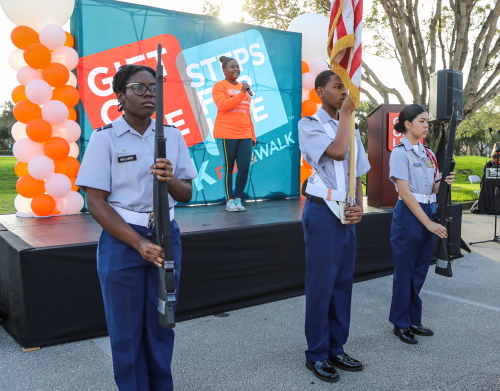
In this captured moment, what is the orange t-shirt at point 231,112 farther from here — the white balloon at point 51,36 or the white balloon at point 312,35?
the white balloon at point 312,35

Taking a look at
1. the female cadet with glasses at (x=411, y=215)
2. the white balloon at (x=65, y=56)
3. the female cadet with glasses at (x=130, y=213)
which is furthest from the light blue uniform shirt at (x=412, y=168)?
the white balloon at (x=65, y=56)

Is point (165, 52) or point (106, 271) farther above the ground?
point (165, 52)

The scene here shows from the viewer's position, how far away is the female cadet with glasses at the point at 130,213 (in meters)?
1.94

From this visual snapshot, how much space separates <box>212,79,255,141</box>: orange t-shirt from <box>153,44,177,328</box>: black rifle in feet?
12.3

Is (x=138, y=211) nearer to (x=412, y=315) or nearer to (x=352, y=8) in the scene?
(x=352, y=8)

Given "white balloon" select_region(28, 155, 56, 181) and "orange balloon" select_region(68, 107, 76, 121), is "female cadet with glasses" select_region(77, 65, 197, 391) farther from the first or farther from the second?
"orange balloon" select_region(68, 107, 76, 121)

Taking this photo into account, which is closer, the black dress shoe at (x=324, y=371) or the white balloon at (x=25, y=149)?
the black dress shoe at (x=324, y=371)

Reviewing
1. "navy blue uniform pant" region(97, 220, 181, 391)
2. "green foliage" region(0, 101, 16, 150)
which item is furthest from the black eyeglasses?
"green foliage" region(0, 101, 16, 150)

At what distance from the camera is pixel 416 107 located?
349 centimetres

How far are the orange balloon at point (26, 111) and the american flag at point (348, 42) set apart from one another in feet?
11.6

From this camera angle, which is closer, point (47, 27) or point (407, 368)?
point (407, 368)

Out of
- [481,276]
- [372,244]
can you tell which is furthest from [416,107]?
[481,276]

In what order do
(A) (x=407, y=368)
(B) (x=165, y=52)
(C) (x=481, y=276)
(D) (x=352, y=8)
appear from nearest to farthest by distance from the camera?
1. (D) (x=352, y=8)
2. (A) (x=407, y=368)
3. (C) (x=481, y=276)
4. (B) (x=165, y=52)

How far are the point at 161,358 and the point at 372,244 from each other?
3.68 metres
